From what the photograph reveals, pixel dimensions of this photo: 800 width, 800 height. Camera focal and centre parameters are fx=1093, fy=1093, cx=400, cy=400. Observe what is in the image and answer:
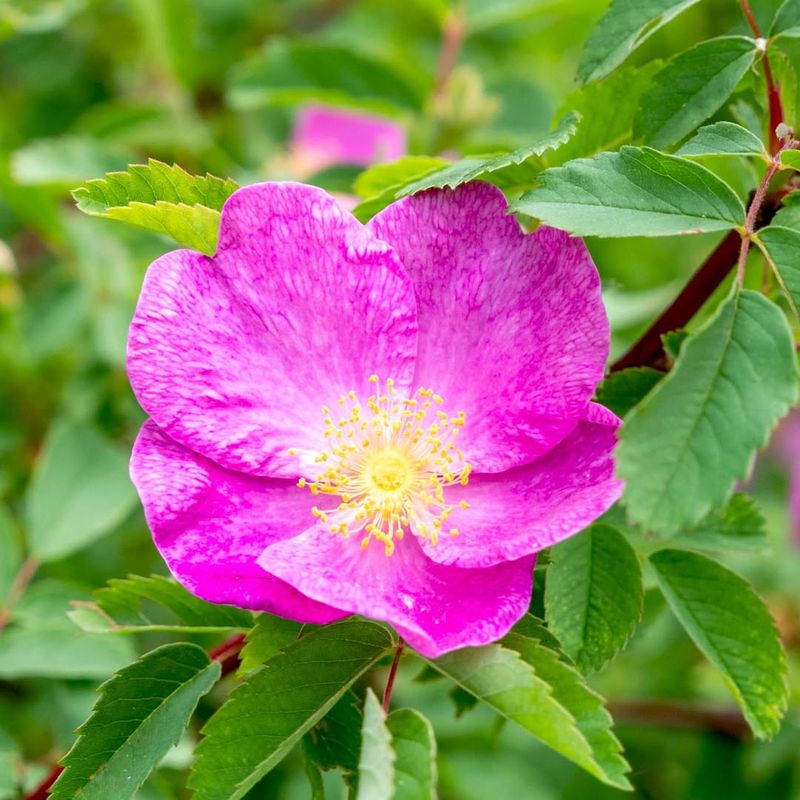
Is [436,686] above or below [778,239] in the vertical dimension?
below

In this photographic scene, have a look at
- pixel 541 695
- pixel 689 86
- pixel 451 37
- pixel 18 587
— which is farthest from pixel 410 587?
pixel 451 37

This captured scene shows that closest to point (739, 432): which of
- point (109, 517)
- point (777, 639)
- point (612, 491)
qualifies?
point (612, 491)

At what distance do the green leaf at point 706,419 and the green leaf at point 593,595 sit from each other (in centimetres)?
22

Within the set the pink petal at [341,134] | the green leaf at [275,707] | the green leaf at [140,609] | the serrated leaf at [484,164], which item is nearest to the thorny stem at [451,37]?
the pink petal at [341,134]

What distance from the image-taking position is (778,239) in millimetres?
917

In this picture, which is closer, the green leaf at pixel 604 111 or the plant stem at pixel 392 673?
the plant stem at pixel 392 673

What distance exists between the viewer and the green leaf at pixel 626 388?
1004 mm

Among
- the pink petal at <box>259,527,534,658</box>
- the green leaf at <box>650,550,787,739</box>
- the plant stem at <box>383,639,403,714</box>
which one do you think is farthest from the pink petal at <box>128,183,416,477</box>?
the green leaf at <box>650,550,787,739</box>

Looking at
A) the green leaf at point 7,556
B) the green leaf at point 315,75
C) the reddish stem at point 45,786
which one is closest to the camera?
the reddish stem at point 45,786

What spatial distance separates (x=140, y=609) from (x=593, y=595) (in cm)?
45

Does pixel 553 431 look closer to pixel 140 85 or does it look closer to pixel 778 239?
pixel 778 239

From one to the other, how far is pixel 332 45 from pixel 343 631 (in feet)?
3.95

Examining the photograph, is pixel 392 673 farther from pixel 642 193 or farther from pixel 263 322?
pixel 642 193

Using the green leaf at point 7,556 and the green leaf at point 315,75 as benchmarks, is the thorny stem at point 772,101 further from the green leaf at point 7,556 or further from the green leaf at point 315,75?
the green leaf at point 7,556
